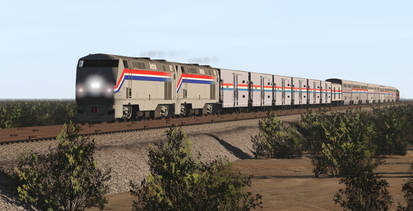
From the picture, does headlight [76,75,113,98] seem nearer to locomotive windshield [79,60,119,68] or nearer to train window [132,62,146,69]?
locomotive windshield [79,60,119,68]

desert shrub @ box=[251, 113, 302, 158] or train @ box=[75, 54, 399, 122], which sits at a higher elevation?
train @ box=[75, 54, 399, 122]

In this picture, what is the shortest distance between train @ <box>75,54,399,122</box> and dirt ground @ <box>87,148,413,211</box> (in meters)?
8.03

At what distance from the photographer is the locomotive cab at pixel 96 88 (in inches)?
1006

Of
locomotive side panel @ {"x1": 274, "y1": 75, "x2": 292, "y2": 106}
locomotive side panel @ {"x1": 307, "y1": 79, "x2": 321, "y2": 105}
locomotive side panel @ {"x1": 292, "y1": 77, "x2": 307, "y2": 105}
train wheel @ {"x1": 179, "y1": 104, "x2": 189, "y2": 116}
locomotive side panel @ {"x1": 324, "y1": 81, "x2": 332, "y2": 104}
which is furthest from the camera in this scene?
locomotive side panel @ {"x1": 324, "y1": 81, "x2": 332, "y2": 104}

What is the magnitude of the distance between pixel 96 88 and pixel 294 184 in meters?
13.4

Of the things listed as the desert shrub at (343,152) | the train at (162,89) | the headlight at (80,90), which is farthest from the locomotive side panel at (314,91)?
the headlight at (80,90)

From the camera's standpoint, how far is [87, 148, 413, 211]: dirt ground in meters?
13.5

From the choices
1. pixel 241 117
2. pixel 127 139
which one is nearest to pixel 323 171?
pixel 127 139

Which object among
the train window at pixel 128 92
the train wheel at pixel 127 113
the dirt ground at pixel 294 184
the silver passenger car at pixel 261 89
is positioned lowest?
the dirt ground at pixel 294 184

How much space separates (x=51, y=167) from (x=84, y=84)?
49.6 feet

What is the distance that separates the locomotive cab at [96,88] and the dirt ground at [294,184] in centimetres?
820

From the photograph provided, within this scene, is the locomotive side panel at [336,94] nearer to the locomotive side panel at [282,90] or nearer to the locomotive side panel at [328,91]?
the locomotive side panel at [328,91]

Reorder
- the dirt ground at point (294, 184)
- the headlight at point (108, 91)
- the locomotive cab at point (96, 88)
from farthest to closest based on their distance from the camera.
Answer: the locomotive cab at point (96, 88) → the headlight at point (108, 91) → the dirt ground at point (294, 184)

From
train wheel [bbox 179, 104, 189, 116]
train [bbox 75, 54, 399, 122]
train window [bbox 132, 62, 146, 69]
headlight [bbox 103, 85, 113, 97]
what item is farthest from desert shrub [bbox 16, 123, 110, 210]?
train wheel [bbox 179, 104, 189, 116]
